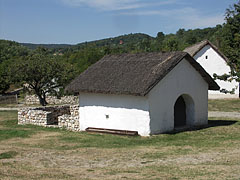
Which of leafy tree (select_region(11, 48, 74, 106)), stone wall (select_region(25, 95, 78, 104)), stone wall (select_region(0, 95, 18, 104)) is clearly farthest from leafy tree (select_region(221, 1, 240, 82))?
stone wall (select_region(0, 95, 18, 104))

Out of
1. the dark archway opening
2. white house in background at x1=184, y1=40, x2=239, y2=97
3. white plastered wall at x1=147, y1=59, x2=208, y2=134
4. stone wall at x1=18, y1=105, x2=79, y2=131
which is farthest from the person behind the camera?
white house in background at x1=184, y1=40, x2=239, y2=97

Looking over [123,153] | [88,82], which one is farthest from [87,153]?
[88,82]

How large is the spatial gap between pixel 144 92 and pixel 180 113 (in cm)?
448

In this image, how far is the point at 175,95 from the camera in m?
19.1

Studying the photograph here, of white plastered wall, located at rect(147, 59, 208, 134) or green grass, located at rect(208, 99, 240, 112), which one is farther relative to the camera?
green grass, located at rect(208, 99, 240, 112)

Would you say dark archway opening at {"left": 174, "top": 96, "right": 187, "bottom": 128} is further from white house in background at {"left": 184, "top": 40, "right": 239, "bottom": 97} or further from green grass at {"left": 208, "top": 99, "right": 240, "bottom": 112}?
white house in background at {"left": 184, "top": 40, "right": 239, "bottom": 97}

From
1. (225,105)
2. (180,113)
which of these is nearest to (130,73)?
(180,113)

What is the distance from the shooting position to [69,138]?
706 inches

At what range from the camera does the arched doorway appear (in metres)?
20.6

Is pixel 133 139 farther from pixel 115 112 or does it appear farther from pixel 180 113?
pixel 180 113

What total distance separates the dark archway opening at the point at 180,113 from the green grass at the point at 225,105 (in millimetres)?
10971

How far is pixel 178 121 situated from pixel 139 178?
11.5 meters

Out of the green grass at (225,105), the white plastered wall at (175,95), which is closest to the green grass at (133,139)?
the white plastered wall at (175,95)

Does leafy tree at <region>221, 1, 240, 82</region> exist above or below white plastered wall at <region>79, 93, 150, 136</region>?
above
